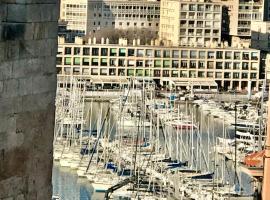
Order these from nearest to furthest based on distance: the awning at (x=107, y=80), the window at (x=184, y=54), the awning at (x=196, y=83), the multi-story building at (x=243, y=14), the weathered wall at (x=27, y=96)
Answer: the weathered wall at (x=27, y=96) < the awning at (x=107, y=80) < the awning at (x=196, y=83) < the window at (x=184, y=54) < the multi-story building at (x=243, y=14)

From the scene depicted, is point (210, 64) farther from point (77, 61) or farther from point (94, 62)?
point (77, 61)

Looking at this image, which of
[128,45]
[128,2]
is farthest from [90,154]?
[128,2]

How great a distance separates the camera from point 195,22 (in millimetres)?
Answer: 57938

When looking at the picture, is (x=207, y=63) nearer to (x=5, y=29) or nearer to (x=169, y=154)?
(x=169, y=154)

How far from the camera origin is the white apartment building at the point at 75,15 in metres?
63.8

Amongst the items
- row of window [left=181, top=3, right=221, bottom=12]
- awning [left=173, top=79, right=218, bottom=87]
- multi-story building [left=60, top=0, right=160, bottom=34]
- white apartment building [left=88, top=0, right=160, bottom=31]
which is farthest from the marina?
white apartment building [left=88, top=0, right=160, bottom=31]

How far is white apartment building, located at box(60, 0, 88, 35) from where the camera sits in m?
63.8

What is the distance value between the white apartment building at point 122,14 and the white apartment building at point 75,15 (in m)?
0.39

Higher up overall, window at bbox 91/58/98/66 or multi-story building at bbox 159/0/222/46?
multi-story building at bbox 159/0/222/46

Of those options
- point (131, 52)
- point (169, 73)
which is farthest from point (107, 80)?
point (169, 73)

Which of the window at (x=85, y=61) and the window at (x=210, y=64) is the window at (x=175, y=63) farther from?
the window at (x=85, y=61)

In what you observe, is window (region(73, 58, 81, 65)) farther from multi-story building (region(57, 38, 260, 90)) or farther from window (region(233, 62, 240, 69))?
window (region(233, 62, 240, 69))

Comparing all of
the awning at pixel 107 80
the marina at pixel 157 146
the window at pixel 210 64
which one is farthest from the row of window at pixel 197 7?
the marina at pixel 157 146

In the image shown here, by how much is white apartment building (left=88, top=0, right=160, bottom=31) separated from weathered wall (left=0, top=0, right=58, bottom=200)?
59.9 meters
